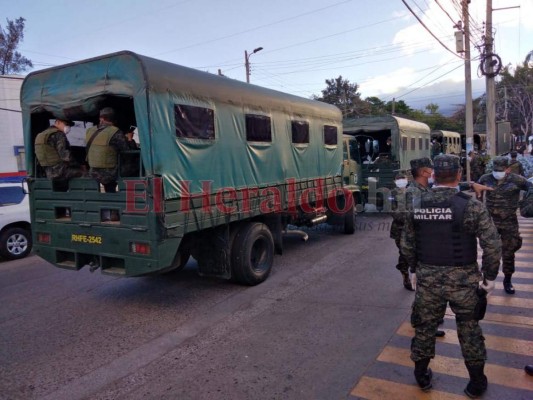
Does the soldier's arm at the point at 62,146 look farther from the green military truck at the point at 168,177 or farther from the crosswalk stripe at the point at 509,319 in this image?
the crosswalk stripe at the point at 509,319

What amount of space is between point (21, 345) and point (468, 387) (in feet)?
13.6

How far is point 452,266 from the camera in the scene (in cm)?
304

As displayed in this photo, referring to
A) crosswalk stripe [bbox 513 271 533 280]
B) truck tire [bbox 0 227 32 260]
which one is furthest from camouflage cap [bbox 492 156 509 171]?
truck tire [bbox 0 227 32 260]

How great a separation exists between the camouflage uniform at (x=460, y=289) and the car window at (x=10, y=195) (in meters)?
8.01

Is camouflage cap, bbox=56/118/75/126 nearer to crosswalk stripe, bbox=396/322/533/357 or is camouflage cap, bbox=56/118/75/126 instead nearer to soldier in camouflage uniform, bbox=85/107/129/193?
soldier in camouflage uniform, bbox=85/107/129/193

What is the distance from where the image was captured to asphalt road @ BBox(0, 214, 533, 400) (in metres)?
3.38

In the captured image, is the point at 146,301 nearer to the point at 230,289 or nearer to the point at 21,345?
the point at 230,289

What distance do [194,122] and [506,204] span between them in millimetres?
3886

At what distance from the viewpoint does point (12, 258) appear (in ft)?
26.9

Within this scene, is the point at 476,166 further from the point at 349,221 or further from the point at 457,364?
the point at 457,364

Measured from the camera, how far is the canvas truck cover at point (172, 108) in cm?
455

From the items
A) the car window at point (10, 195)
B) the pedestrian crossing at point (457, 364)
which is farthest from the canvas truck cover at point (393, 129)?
the car window at point (10, 195)

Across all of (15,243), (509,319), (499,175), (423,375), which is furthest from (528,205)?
(15,243)

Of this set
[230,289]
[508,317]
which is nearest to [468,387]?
[508,317]
